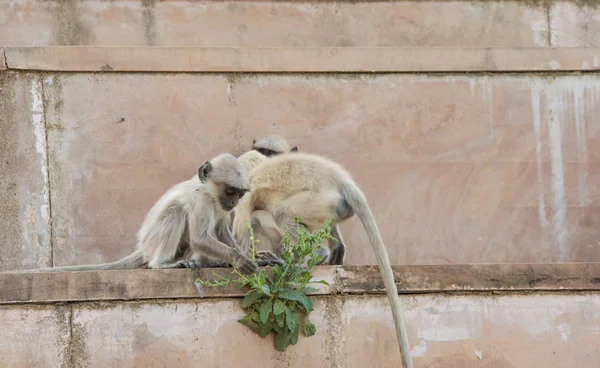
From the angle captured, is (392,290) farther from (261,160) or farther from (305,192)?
(261,160)

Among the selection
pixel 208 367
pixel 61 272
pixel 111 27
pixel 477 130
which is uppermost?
pixel 111 27

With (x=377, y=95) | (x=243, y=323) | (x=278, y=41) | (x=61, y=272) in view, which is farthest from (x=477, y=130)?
(x=61, y=272)

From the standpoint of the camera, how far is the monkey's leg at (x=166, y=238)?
6297mm

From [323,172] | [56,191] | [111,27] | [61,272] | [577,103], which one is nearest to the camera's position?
[61,272]

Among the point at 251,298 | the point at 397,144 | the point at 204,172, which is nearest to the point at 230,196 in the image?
the point at 204,172

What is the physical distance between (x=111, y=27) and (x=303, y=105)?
170cm

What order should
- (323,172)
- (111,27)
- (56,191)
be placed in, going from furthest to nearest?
(111,27), (56,191), (323,172)

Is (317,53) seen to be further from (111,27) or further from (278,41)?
(111,27)

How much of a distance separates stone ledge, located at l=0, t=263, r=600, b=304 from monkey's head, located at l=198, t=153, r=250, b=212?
1.78 ft

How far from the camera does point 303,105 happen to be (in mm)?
7715

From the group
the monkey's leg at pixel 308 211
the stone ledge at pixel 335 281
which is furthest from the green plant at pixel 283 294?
the monkey's leg at pixel 308 211

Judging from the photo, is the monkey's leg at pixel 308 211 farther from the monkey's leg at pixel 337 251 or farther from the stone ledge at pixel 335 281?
the stone ledge at pixel 335 281

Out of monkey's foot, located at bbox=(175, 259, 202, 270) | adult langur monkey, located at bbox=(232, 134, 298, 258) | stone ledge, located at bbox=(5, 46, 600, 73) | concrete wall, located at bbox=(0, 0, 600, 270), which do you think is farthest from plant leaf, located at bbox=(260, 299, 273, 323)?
stone ledge, located at bbox=(5, 46, 600, 73)

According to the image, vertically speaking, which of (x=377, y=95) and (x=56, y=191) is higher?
(x=377, y=95)
